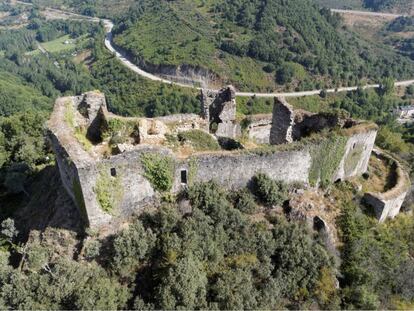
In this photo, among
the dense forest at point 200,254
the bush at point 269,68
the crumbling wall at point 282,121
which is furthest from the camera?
the bush at point 269,68

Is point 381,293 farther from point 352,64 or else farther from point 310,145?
point 352,64

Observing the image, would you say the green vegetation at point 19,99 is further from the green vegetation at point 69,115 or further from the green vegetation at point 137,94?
the green vegetation at point 69,115

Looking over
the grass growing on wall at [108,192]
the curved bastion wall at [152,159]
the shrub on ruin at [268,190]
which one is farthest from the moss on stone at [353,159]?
the grass growing on wall at [108,192]

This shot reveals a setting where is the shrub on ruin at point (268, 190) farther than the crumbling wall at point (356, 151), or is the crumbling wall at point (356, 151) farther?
the crumbling wall at point (356, 151)

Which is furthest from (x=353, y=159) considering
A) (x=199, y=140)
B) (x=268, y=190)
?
(x=199, y=140)

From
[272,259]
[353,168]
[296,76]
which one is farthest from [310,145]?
[296,76]

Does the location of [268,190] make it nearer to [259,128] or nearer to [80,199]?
[259,128]

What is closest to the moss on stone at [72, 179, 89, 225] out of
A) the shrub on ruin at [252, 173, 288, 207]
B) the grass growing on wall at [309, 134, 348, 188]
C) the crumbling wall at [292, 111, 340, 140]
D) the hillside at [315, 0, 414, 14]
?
the shrub on ruin at [252, 173, 288, 207]
